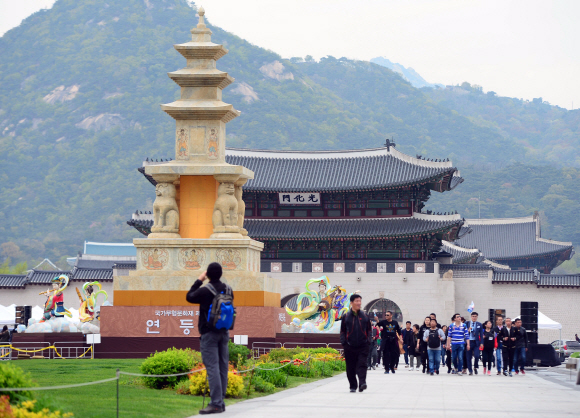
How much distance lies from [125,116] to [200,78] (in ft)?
384

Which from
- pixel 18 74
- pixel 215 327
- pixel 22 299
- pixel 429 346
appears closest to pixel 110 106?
pixel 18 74

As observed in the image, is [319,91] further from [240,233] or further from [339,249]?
[240,233]

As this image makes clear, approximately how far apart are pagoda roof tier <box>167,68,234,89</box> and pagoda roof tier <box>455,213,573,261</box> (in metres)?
39.5

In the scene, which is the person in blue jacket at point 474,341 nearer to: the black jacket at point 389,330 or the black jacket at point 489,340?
the black jacket at point 489,340

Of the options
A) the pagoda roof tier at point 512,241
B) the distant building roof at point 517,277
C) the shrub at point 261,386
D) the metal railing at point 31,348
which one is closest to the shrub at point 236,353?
the shrub at point 261,386

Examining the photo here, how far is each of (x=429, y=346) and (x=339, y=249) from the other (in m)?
25.1

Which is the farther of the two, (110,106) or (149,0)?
(149,0)

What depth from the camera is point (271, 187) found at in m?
46.4

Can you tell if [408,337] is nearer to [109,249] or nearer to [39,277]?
[39,277]

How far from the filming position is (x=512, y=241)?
65.5 metres

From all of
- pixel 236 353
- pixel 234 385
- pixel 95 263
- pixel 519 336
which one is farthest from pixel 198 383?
pixel 95 263

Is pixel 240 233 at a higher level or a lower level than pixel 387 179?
lower

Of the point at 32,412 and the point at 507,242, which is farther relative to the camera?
the point at 507,242

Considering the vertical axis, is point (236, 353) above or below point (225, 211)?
below
